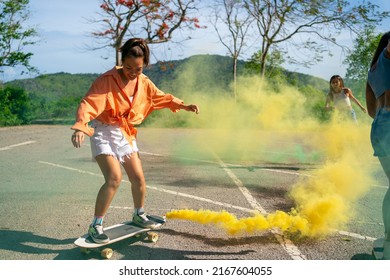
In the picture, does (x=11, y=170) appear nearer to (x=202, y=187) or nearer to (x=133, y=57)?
(x=202, y=187)

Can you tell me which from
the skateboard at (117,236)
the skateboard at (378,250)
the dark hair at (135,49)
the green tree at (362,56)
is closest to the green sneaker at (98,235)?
the skateboard at (117,236)

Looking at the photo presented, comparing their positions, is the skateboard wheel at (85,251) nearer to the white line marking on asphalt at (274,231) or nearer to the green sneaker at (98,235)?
the green sneaker at (98,235)

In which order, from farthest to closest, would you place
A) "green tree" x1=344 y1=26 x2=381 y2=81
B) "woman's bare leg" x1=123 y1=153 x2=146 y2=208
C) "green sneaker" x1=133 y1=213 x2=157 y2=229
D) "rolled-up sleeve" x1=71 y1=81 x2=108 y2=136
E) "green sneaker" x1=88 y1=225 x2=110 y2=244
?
"green tree" x1=344 y1=26 x2=381 y2=81 < "green sneaker" x1=133 y1=213 x2=157 y2=229 < "woman's bare leg" x1=123 y1=153 x2=146 y2=208 < "green sneaker" x1=88 y1=225 x2=110 y2=244 < "rolled-up sleeve" x1=71 y1=81 x2=108 y2=136


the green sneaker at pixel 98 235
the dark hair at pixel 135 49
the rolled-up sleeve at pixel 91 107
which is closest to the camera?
the rolled-up sleeve at pixel 91 107

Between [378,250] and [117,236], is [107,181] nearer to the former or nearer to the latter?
[117,236]

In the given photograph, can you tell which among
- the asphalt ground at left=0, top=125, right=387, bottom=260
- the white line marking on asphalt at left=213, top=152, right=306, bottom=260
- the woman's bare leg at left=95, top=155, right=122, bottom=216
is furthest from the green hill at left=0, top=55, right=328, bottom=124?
the woman's bare leg at left=95, top=155, right=122, bottom=216

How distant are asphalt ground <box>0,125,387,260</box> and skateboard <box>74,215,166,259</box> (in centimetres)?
7

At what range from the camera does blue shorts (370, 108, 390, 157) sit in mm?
3129

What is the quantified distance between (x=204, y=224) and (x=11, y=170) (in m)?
4.39

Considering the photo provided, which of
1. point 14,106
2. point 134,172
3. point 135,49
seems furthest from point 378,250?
point 14,106

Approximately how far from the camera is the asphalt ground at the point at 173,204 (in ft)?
11.9

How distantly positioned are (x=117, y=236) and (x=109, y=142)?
77cm

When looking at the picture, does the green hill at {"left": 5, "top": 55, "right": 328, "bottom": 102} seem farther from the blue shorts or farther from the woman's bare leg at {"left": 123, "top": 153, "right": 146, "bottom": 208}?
the blue shorts

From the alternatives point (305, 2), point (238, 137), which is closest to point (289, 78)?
point (305, 2)
